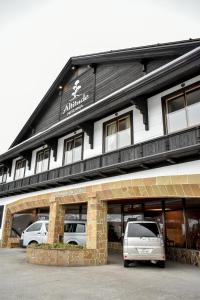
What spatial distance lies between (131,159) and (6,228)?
13.5m

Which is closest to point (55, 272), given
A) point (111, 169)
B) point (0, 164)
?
point (111, 169)

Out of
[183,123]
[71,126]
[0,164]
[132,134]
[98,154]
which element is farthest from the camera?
[0,164]

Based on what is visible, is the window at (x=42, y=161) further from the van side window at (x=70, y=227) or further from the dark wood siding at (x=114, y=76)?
the dark wood siding at (x=114, y=76)

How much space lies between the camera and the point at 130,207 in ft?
55.9

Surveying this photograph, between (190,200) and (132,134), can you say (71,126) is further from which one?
(190,200)

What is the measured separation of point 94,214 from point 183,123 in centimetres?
→ 592

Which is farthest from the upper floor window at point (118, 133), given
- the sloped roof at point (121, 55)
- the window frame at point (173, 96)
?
the sloped roof at point (121, 55)

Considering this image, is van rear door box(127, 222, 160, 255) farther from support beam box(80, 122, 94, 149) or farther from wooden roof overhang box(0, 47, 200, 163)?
wooden roof overhang box(0, 47, 200, 163)

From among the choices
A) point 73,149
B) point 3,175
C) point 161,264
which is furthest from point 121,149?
point 3,175

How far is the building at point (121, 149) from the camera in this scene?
10.3m

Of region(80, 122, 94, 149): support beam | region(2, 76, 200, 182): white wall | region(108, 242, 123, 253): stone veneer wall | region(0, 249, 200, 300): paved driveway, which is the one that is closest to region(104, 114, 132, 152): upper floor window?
region(2, 76, 200, 182): white wall

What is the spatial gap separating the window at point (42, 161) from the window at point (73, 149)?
92.3 inches

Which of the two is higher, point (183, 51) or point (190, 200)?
point (183, 51)

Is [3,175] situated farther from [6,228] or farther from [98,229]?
[98,229]
